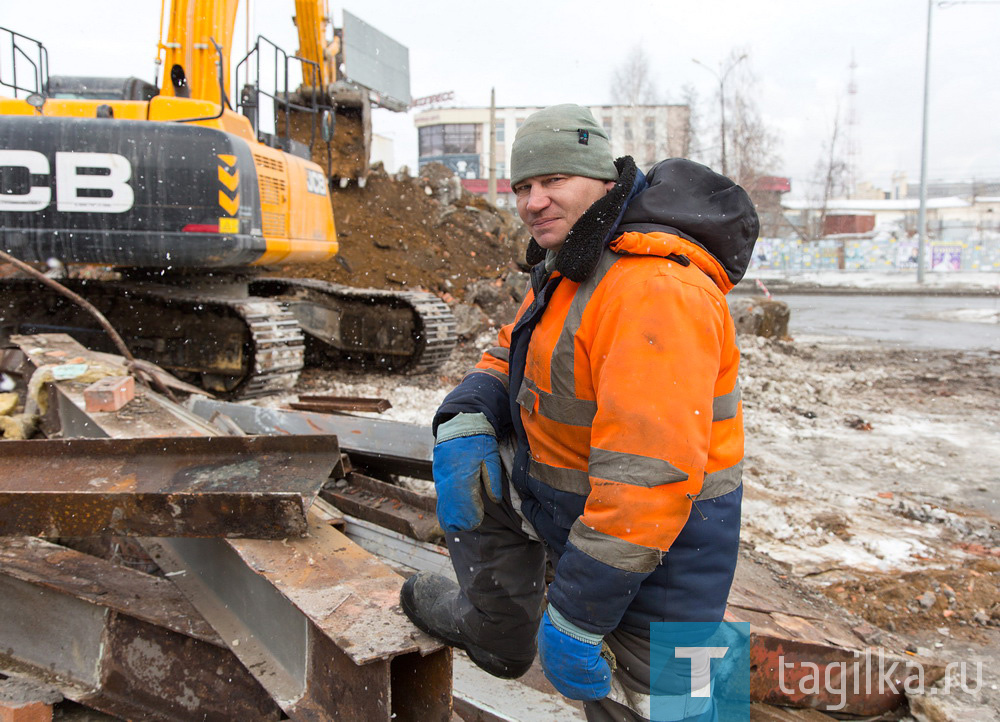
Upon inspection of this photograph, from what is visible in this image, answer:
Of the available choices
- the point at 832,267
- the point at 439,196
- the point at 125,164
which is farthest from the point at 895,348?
the point at 832,267

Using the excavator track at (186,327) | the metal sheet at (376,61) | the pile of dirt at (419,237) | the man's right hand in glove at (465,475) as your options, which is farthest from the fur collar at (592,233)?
the metal sheet at (376,61)

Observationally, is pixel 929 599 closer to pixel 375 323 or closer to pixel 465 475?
pixel 465 475

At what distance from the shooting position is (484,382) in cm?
237

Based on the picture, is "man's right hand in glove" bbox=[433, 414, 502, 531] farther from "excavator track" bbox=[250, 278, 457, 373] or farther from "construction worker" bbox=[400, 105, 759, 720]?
"excavator track" bbox=[250, 278, 457, 373]

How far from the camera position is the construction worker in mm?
1660

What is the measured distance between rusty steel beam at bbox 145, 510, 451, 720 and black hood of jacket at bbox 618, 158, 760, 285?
125 cm

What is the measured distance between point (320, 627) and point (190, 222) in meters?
4.39

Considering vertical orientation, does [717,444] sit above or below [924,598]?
above

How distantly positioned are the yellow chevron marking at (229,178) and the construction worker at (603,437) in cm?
421

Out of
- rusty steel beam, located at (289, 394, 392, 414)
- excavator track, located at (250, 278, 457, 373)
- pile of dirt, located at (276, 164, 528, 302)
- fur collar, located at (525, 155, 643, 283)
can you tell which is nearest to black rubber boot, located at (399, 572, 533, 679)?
fur collar, located at (525, 155, 643, 283)

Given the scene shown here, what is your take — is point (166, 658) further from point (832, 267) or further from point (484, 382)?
point (832, 267)

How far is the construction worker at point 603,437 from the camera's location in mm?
1660

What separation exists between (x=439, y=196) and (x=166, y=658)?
12980mm

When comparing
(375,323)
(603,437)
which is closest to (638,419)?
(603,437)
